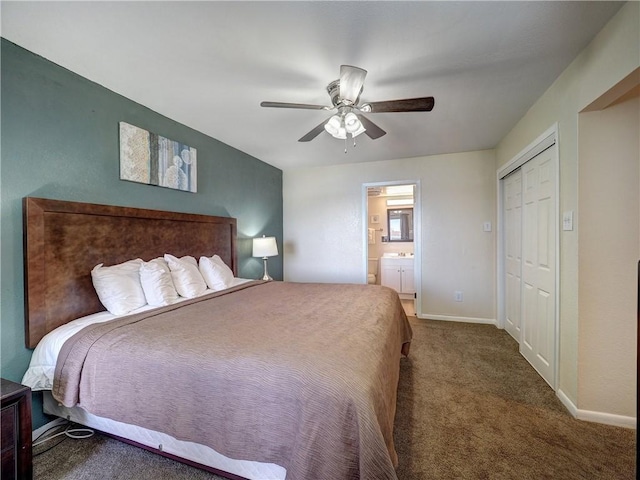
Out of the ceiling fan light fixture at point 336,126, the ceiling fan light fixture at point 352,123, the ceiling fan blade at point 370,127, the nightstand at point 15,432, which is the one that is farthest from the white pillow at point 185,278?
the ceiling fan blade at point 370,127

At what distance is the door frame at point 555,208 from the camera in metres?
2.00

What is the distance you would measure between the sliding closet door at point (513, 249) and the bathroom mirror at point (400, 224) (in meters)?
2.52

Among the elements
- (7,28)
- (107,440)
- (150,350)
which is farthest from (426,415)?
(7,28)

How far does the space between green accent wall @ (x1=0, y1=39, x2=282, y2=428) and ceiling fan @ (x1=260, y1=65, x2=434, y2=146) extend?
1235 mm

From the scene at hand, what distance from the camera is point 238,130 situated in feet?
9.70

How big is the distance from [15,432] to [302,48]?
2372mm

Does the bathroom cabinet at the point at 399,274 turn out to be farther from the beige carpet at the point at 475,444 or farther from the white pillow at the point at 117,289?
the white pillow at the point at 117,289

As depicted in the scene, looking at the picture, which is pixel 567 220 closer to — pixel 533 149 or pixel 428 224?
pixel 533 149

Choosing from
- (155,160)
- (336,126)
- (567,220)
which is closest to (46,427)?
(155,160)

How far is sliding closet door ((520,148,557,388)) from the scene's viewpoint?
2147 millimetres

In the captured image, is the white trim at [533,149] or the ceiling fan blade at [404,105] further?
the white trim at [533,149]

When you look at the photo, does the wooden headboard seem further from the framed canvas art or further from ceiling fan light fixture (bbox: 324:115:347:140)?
ceiling fan light fixture (bbox: 324:115:347:140)

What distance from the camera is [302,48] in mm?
1663

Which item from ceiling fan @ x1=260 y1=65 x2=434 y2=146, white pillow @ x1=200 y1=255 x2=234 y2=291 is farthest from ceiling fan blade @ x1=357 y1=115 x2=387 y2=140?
white pillow @ x1=200 y1=255 x2=234 y2=291
